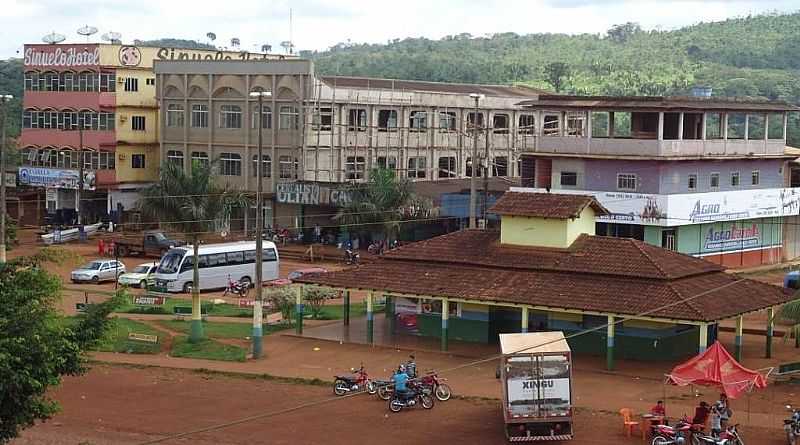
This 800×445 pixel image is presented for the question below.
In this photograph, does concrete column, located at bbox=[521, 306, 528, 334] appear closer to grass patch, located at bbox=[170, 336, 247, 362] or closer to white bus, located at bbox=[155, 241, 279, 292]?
grass patch, located at bbox=[170, 336, 247, 362]

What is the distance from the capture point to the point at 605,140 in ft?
204

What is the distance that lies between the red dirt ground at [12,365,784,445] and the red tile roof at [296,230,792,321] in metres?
5.59

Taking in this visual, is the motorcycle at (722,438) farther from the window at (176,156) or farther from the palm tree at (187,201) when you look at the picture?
the window at (176,156)

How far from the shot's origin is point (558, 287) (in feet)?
128

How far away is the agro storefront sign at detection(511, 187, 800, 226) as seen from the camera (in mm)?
60406

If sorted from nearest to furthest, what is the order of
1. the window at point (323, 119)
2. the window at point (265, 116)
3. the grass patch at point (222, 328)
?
the grass patch at point (222, 328) → the window at point (323, 119) → the window at point (265, 116)

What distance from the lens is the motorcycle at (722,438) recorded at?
28017mm

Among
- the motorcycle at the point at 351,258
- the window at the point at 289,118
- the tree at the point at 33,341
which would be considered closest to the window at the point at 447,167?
the window at the point at 289,118

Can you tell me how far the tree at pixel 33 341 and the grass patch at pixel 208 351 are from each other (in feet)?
45.1

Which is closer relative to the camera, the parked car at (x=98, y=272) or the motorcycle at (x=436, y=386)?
the motorcycle at (x=436, y=386)

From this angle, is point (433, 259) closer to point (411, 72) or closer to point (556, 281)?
point (556, 281)

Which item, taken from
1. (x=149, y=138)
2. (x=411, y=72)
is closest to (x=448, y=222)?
(x=149, y=138)

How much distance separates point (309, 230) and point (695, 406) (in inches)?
1721

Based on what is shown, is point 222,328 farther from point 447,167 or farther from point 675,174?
point 447,167
